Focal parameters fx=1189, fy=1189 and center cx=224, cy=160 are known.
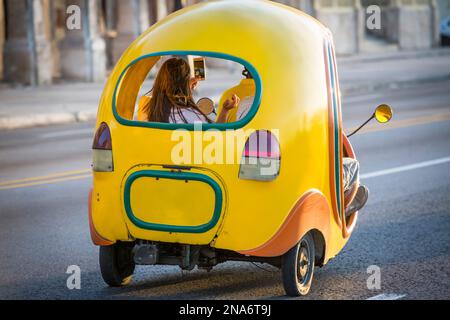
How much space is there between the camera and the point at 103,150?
24.1ft

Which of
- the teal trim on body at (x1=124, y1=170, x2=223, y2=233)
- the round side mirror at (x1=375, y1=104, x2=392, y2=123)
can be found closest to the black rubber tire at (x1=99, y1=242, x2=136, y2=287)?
the teal trim on body at (x1=124, y1=170, x2=223, y2=233)

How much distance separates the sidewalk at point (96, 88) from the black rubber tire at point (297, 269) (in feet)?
40.7

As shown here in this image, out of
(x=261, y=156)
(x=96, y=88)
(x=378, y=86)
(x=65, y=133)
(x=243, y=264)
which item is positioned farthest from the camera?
(x=378, y=86)

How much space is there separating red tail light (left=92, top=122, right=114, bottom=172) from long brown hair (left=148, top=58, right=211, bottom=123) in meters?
0.33

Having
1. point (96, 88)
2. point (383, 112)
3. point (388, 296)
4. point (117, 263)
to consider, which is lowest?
point (388, 296)

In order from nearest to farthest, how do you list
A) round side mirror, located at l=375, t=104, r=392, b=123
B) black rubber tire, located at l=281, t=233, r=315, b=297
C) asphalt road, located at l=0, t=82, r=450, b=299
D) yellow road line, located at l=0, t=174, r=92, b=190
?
black rubber tire, located at l=281, t=233, r=315, b=297 < asphalt road, located at l=0, t=82, r=450, b=299 < round side mirror, located at l=375, t=104, r=392, b=123 < yellow road line, located at l=0, t=174, r=92, b=190

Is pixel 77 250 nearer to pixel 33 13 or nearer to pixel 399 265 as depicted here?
pixel 399 265

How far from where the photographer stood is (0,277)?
26.6ft

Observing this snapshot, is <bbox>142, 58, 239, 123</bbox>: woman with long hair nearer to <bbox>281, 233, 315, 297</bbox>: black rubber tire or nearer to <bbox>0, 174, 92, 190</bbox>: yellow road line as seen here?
<bbox>281, 233, 315, 297</bbox>: black rubber tire

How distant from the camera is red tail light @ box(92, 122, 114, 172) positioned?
731cm

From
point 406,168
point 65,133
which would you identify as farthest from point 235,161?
point 65,133

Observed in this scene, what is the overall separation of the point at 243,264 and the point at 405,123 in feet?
33.0

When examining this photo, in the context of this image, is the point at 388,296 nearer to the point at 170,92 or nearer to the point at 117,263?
the point at 117,263

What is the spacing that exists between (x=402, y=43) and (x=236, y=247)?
3638 centimetres
